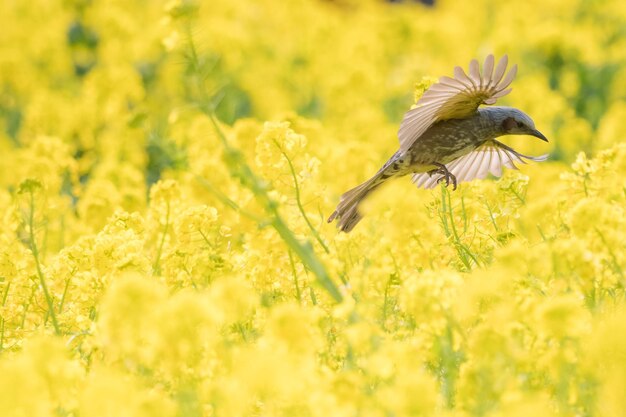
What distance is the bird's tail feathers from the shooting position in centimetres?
446

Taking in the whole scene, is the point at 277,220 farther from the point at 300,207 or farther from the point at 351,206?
the point at 351,206

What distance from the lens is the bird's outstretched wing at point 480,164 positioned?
4875mm

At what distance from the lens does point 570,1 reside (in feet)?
43.1

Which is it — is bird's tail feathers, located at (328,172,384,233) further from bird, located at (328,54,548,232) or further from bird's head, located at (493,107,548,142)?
bird's head, located at (493,107,548,142)

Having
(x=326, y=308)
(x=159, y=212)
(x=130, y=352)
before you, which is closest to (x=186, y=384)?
(x=130, y=352)

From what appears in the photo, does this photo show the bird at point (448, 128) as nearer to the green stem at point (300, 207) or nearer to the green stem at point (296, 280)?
the green stem at point (300, 207)

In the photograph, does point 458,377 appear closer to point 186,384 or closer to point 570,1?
point 186,384

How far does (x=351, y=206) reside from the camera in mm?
4547

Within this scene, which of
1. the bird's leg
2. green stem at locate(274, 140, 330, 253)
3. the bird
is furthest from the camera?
the bird's leg

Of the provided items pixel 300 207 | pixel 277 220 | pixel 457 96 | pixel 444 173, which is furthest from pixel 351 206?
pixel 277 220

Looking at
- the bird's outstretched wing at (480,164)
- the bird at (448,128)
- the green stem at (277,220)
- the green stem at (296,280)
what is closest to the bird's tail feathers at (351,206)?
the bird at (448,128)

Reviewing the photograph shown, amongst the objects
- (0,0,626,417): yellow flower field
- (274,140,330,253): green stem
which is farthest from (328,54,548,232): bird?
(274,140,330,253): green stem

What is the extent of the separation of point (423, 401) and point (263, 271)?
5.82 feet

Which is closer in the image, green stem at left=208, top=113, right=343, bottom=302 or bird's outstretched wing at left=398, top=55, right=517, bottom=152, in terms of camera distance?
green stem at left=208, top=113, right=343, bottom=302
